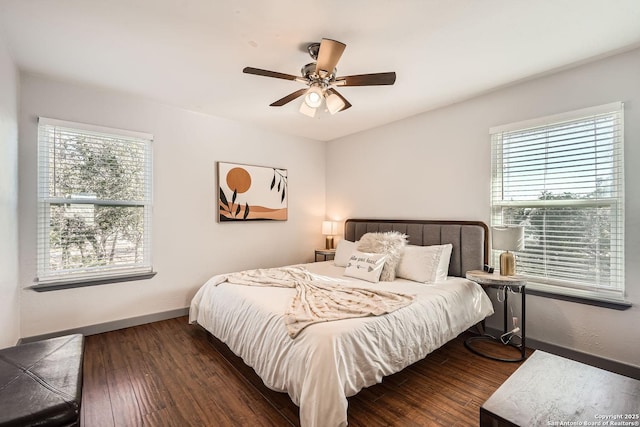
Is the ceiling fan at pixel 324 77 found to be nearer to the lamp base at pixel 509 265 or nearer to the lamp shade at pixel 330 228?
the lamp base at pixel 509 265

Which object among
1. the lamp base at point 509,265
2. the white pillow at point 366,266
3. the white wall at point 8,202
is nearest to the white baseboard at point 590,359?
the lamp base at point 509,265

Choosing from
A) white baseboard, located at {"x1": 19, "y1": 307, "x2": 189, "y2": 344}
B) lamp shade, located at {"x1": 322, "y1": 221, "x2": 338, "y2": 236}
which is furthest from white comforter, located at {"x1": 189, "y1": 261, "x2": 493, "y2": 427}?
lamp shade, located at {"x1": 322, "y1": 221, "x2": 338, "y2": 236}

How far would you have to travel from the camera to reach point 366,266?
3004 mm

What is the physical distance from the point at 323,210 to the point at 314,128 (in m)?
1.44

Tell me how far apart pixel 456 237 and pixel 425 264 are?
1.81ft

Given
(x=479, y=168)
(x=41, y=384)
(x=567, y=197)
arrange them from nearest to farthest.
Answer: (x=41, y=384)
(x=567, y=197)
(x=479, y=168)

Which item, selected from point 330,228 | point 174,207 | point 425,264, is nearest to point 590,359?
point 425,264

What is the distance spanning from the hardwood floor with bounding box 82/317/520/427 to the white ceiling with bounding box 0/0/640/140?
8.39 feet

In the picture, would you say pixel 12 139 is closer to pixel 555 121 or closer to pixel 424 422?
pixel 424 422

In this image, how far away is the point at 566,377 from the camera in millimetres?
1545

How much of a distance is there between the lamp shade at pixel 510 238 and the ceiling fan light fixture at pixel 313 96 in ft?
6.47

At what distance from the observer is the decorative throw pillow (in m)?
2.98

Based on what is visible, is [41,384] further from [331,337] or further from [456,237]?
[456,237]

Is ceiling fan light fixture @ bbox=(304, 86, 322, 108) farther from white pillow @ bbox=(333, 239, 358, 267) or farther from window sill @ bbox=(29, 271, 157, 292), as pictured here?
window sill @ bbox=(29, 271, 157, 292)
